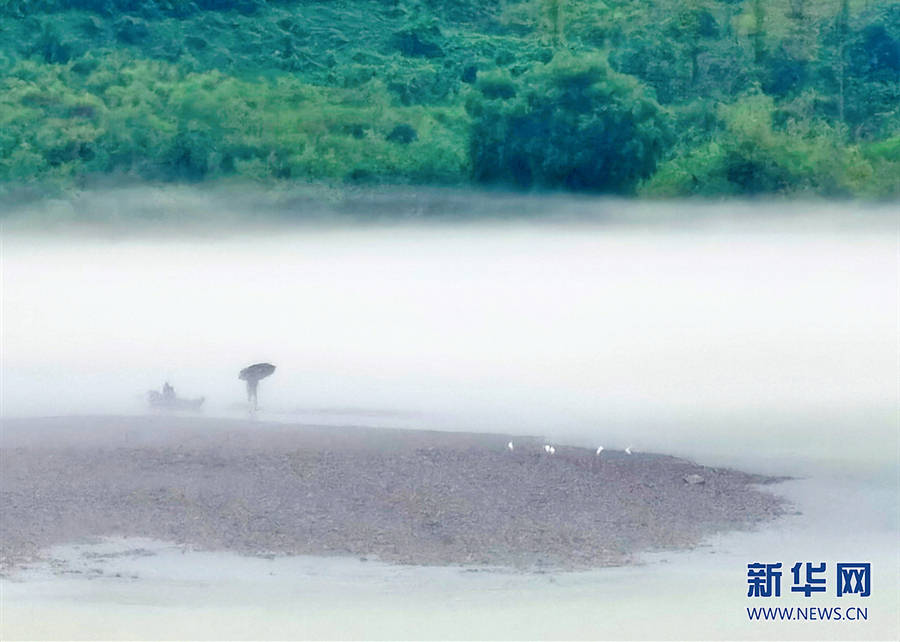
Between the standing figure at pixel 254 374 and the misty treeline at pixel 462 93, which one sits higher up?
the misty treeline at pixel 462 93

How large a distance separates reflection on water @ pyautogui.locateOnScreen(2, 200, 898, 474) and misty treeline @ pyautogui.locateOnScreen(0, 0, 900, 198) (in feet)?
4.04

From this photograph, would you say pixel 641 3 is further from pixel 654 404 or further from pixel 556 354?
pixel 654 404

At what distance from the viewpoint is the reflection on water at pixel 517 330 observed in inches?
443

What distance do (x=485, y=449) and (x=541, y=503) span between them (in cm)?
134

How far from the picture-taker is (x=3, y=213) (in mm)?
26359

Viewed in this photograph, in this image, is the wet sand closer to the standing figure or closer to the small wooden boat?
the small wooden boat

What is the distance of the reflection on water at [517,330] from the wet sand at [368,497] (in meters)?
1.13

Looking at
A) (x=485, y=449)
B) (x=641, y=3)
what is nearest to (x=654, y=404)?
(x=485, y=449)

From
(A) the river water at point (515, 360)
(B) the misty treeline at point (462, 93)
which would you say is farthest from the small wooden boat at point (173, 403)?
(B) the misty treeline at point (462, 93)

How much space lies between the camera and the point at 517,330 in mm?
19375

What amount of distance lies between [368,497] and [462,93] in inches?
848

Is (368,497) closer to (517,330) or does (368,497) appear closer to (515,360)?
(515,360)

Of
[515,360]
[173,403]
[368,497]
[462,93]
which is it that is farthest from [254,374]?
[462,93]

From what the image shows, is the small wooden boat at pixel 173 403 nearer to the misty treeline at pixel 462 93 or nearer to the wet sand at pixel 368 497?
the wet sand at pixel 368 497
